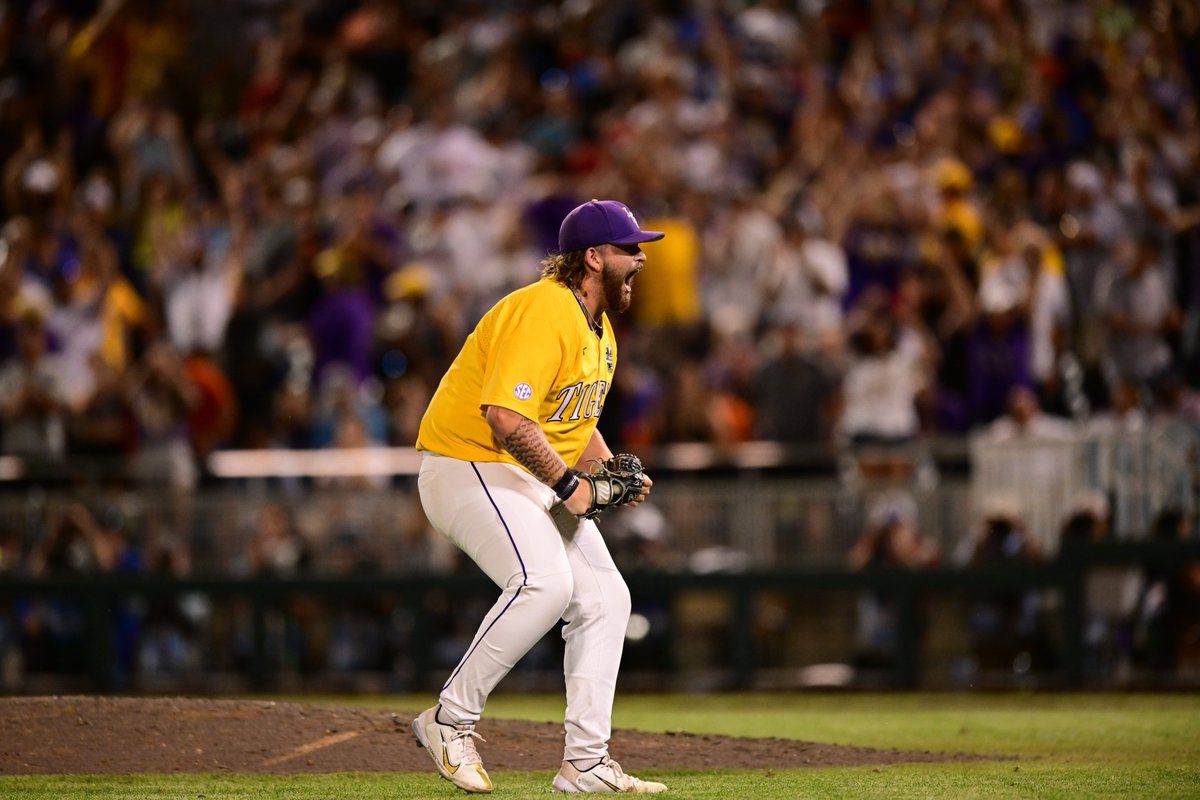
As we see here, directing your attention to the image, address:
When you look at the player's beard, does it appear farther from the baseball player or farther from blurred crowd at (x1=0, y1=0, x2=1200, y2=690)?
blurred crowd at (x1=0, y1=0, x2=1200, y2=690)

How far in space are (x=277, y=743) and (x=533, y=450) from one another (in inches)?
85.6

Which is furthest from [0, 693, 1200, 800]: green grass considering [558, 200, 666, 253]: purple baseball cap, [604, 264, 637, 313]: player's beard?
[558, 200, 666, 253]: purple baseball cap

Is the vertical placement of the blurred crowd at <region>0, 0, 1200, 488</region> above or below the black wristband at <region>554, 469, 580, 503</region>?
above

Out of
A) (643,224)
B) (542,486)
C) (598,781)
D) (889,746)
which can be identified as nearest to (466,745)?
(598,781)

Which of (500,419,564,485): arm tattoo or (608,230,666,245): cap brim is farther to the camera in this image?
(608,230,666,245): cap brim

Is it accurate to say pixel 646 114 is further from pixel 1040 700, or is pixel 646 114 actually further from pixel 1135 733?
pixel 1135 733

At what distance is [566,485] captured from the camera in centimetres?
640

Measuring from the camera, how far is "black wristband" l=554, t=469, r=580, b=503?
6.39m

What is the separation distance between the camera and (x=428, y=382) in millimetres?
13930

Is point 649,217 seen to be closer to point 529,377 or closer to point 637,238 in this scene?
point 637,238

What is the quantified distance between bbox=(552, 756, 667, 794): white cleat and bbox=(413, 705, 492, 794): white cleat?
0.28 meters

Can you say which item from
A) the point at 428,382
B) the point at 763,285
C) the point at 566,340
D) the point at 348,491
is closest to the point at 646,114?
the point at 763,285

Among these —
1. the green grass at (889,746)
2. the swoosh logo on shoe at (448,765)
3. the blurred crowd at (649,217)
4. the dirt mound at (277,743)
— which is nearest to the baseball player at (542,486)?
the swoosh logo on shoe at (448,765)

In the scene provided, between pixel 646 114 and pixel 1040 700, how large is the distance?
22.0ft
